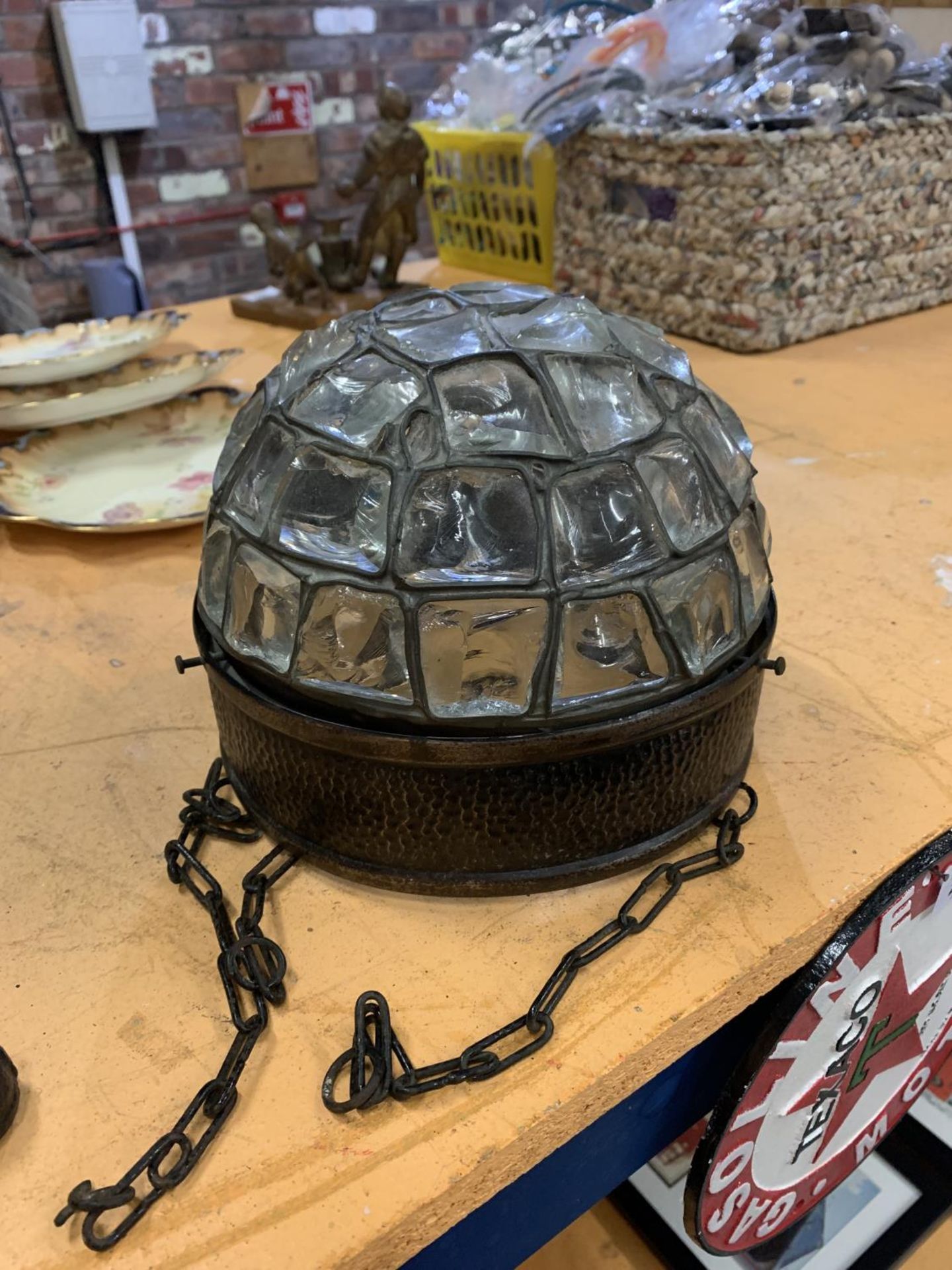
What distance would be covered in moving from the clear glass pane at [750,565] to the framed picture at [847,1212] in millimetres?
582

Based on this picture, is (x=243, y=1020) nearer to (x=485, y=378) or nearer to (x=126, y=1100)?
(x=126, y=1100)

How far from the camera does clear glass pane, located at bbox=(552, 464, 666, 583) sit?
0.46 meters

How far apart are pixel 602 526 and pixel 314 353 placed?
0.62ft

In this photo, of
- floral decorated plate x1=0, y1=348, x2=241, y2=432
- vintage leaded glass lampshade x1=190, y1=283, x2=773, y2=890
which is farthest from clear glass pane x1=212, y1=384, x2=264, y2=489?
floral decorated plate x1=0, y1=348, x2=241, y2=432

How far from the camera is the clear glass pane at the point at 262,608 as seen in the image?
1.58 ft

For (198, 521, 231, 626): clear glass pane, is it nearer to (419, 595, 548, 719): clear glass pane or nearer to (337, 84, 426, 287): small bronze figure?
(419, 595, 548, 719): clear glass pane

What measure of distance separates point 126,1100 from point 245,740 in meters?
0.18

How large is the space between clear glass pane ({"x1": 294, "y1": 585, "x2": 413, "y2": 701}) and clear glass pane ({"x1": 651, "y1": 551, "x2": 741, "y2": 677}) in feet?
0.40

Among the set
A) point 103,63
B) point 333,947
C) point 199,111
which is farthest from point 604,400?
point 199,111

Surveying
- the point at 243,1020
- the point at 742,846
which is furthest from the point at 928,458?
the point at 243,1020

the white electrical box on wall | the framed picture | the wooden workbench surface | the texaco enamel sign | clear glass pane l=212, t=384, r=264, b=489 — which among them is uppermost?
the white electrical box on wall

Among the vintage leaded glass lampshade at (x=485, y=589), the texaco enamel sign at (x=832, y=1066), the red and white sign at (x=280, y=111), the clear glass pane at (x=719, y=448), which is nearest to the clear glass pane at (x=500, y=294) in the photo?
the vintage leaded glass lampshade at (x=485, y=589)

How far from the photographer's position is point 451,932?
52 centimetres

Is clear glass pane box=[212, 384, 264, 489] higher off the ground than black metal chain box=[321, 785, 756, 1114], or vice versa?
clear glass pane box=[212, 384, 264, 489]
